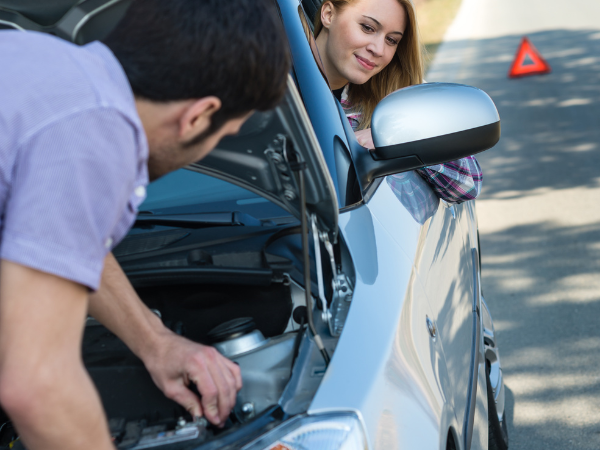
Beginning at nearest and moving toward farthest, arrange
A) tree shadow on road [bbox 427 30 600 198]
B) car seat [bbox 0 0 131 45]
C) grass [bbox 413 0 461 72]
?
car seat [bbox 0 0 131 45] → tree shadow on road [bbox 427 30 600 198] → grass [bbox 413 0 461 72]

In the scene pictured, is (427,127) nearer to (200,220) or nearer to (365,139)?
(365,139)

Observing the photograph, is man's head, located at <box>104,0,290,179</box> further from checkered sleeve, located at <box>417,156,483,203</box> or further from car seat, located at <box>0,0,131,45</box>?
checkered sleeve, located at <box>417,156,483,203</box>

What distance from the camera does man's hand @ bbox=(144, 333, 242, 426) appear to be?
1.27 m

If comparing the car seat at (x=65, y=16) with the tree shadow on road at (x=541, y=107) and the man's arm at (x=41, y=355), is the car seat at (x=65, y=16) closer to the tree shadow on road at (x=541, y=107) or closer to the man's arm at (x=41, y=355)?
the man's arm at (x=41, y=355)

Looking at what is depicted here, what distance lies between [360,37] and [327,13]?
0.21 m

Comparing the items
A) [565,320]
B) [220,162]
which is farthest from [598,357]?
[220,162]

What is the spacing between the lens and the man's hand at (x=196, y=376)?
1.27m

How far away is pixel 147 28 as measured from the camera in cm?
94

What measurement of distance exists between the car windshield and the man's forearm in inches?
26.6

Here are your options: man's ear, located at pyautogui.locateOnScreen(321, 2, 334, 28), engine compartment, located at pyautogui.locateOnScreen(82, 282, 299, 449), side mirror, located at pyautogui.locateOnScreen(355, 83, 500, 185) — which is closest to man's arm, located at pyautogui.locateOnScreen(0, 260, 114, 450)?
engine compartment, located at pyautogui.locateOnScreen(82, 282, 299, 449)

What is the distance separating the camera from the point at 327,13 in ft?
8.42

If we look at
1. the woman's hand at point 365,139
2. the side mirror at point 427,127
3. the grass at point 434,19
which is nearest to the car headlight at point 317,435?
the side mirror at point 427,127

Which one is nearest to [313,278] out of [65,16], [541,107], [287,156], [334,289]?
[334,289]

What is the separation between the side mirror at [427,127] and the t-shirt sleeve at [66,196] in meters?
1.03
